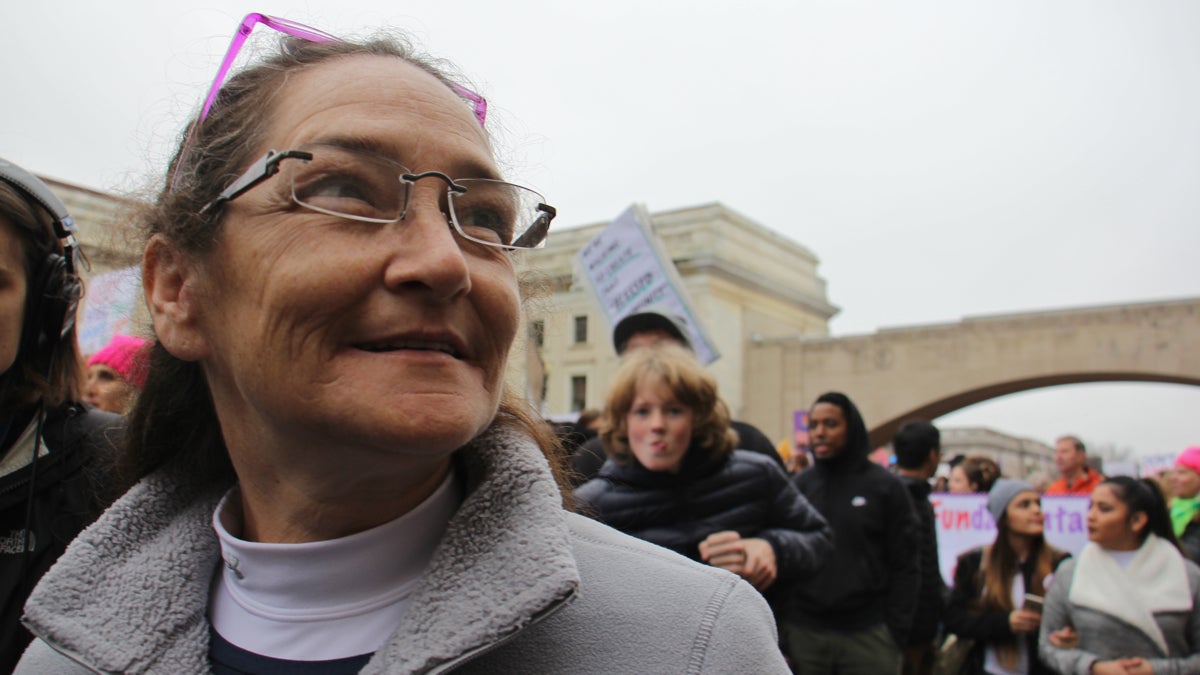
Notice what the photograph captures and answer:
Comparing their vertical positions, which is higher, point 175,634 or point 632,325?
point 632,325

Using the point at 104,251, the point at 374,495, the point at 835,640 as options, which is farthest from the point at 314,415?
the point at 835,640

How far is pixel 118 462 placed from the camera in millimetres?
1649

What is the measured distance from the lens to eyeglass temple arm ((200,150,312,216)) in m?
1.21

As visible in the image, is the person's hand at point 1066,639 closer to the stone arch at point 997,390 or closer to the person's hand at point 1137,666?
the person's hand at point 1137,666

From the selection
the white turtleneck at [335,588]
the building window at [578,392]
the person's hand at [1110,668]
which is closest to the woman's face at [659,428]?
the white turtleneck at [335,588]

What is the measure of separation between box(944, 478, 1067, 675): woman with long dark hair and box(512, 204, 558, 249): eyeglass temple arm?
470 cm

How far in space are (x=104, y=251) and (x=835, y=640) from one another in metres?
3.70

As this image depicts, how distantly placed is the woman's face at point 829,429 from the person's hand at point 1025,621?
1448 mm

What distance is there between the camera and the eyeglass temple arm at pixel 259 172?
1.21 m

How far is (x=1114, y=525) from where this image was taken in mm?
4465

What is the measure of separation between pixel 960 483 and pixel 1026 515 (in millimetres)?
4105

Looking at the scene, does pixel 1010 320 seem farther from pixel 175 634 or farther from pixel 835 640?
pixel 175 634

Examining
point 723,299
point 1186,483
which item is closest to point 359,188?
point 1186,483

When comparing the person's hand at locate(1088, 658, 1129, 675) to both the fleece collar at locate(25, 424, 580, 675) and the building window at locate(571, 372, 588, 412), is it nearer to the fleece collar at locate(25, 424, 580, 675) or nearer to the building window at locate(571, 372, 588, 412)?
the fleece collar at locate(25, 424, 580, 675)
